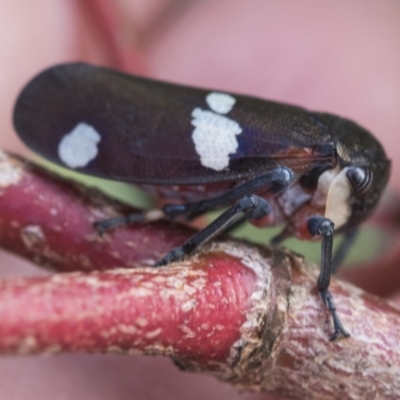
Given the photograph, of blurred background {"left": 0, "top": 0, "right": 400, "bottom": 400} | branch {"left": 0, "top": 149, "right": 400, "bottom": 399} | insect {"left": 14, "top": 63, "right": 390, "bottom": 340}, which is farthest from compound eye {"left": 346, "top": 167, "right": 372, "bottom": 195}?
blurred background {"left": 0, "top": 0, "right": 400, "bottom": 400}

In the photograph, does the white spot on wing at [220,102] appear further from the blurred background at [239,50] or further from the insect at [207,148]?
the blurred background at [239,50]

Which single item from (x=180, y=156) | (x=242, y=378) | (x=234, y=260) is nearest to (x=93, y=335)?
(x=234, y=260)

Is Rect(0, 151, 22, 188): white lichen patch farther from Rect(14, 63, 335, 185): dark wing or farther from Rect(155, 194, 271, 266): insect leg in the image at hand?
Rect(155, 194, 271, 266): insect leg

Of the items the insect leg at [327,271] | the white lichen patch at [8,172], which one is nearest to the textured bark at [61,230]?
the white lichen patch at [8,172]

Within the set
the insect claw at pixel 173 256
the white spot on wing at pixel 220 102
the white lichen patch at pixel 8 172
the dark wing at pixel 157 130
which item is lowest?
the insect claw at pixel 173 256

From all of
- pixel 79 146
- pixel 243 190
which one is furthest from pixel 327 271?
pixel 79 146
